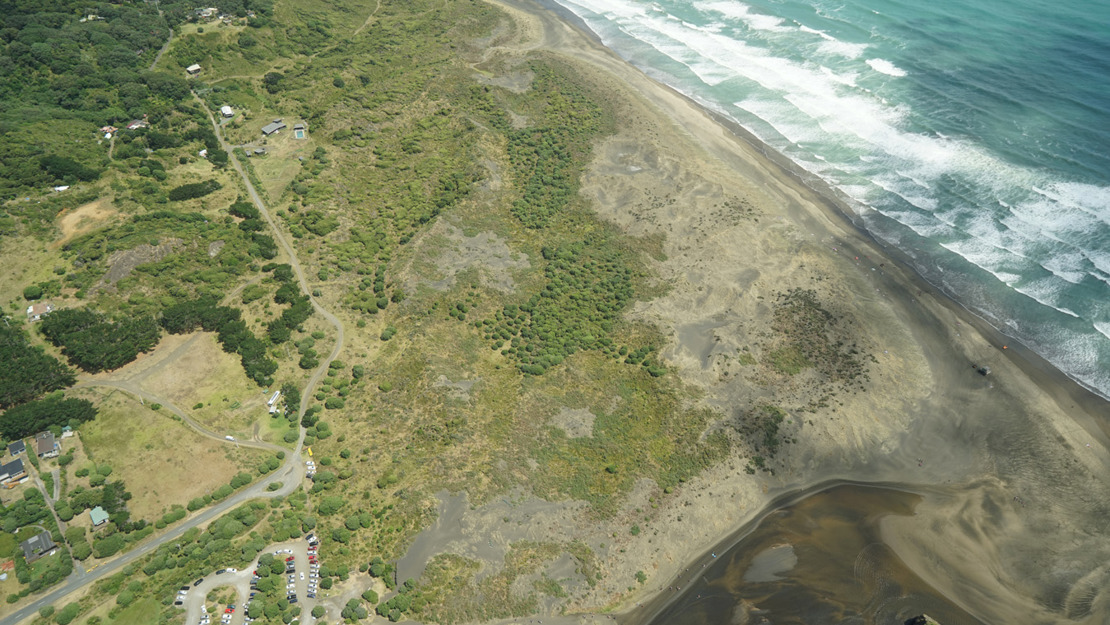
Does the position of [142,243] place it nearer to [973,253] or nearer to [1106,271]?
[973,253]

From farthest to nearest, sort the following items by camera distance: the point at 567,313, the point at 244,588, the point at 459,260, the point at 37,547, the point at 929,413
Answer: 1. the point at 459,260
2. the point at 567,313
3. the point at 929,413
4. the point at 244,588
5. the point at 37,547

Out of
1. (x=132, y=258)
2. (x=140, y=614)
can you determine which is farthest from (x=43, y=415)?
(x=140, y=614)

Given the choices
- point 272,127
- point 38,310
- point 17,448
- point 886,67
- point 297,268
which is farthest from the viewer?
point 886,67

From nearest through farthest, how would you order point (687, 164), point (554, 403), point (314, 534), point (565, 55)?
point (314, 534) < point (554, 403) < point (687, 164) < point (565, 55)

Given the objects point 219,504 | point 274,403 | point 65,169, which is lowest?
point 219,504

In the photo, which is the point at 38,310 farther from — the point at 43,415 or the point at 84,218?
the point at 84,218

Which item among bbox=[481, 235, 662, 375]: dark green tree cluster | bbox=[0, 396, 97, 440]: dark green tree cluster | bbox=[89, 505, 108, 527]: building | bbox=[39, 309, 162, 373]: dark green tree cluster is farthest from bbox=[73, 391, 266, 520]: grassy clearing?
bbox=[481, 235, 662, 375]: dark green tree cluster

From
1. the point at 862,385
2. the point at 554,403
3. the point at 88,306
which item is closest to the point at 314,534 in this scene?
the point at 554,403
